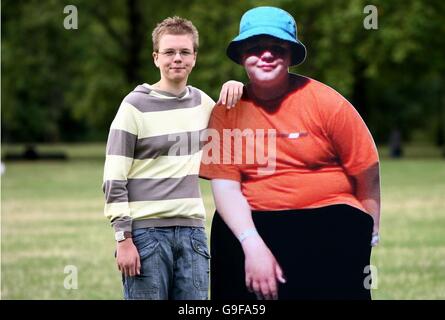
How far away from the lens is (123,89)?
136 feet

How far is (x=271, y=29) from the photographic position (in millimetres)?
4922

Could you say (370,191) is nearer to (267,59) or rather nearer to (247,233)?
(247,233)

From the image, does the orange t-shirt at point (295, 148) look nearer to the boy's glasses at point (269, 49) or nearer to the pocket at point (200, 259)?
the boy's glasses at point (269, 49)

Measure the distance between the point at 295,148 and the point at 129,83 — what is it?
36646mm

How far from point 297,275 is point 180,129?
833 millimetres

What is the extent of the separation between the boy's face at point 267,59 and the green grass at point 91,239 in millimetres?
5980

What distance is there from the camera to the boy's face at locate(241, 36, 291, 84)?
4.95 m

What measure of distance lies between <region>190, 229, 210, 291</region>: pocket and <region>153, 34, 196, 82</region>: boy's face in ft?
2.41

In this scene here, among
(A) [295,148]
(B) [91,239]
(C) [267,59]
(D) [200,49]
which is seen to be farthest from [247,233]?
(D) [200,49]

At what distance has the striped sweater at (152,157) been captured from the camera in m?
5.01

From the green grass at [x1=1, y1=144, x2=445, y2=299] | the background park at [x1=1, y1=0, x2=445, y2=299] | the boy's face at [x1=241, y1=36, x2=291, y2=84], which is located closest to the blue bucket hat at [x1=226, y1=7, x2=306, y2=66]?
the boy's face at [x1=241, y1=36, x2=291, y2=84]

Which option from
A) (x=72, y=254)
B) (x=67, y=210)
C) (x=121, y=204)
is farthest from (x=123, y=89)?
(x=121, y=204)

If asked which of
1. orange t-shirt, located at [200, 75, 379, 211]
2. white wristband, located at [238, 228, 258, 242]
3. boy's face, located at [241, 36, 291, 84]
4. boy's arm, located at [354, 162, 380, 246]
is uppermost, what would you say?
boy's face, located at [241, 36, 291, 84]

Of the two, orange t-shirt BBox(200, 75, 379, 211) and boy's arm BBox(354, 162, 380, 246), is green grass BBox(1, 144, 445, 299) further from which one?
orange t-shirt BBox(200, 75, 379, 211)
